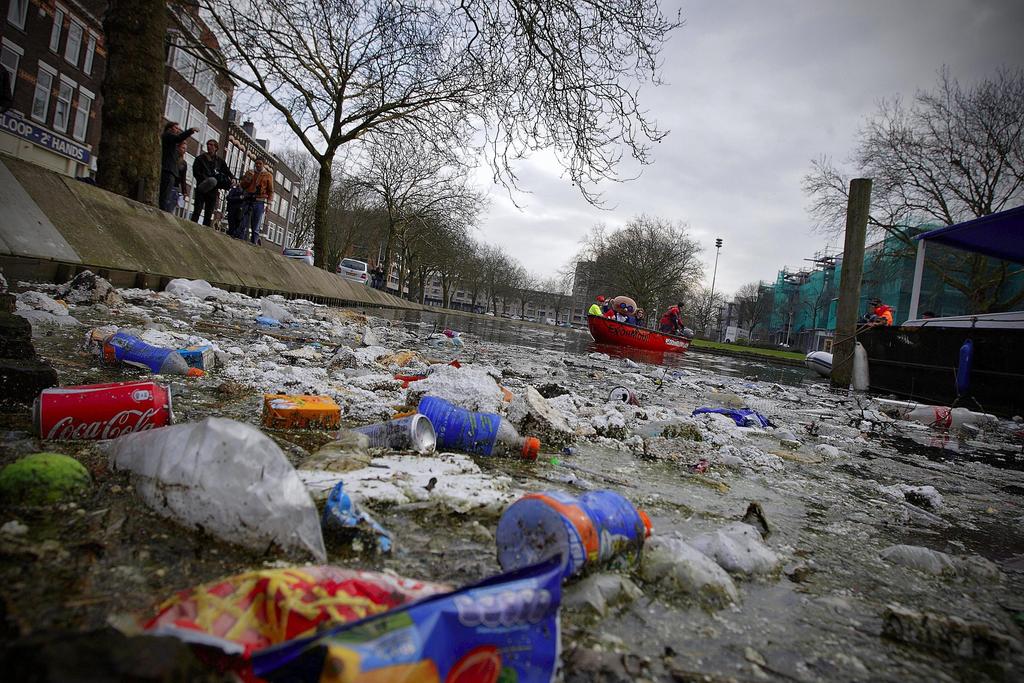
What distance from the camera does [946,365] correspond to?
794 centimetres

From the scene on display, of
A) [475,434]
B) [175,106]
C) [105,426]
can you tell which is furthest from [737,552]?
[175,106]

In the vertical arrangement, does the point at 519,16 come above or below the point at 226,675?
above

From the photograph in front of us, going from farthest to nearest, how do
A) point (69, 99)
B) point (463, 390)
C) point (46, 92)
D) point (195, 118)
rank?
point (195, 118) < point (69, 99) < point (46, 92) < point (463, 390)

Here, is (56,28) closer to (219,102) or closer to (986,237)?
(219,102)

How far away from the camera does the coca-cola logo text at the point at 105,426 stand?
5.27 feet

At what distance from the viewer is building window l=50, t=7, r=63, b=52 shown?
2144 centimetres

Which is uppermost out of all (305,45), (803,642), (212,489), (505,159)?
(305,45)

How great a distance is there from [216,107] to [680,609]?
44065 mm

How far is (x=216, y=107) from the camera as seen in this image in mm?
36812

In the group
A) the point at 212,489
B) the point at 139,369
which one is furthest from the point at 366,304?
the point at 212,489

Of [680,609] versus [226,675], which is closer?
[226,675]

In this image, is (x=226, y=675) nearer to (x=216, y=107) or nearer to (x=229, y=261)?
(x=229, y=261)

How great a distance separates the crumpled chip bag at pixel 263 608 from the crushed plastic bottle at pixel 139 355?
2.30 metres

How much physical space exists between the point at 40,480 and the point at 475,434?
142cm
